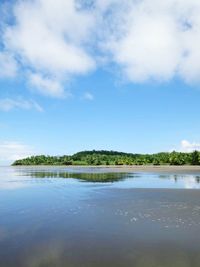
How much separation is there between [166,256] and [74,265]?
3.26 m

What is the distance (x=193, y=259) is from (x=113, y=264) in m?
2.73

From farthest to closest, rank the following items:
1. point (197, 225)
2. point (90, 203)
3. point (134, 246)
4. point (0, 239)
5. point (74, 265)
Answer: point (90, 203) < point (197, 225) < point (0, 239) < point (134, 246) < point (74, 265)

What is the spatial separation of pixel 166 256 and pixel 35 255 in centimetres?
464

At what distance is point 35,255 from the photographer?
41.3ft

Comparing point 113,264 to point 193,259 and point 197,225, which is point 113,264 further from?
point 197,225

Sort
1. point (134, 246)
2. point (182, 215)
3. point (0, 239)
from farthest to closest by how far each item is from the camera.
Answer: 1. point (182, 215)
2. point (0, 239)
3. point (134, 246)

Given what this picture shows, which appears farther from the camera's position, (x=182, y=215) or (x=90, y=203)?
(x=90, y=203)

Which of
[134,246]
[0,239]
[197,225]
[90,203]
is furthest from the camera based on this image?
[90,203]

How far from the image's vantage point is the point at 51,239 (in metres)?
15.1

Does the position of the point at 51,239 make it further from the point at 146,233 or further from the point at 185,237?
the point at 185,237

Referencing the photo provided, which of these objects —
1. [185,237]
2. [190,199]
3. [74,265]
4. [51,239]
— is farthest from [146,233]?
[190,199]

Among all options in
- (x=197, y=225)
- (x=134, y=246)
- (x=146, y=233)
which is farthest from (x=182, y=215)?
(x=134, y=246)

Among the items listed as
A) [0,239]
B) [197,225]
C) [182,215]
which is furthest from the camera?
[182,215]

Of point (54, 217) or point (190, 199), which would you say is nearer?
point (54, 217)
